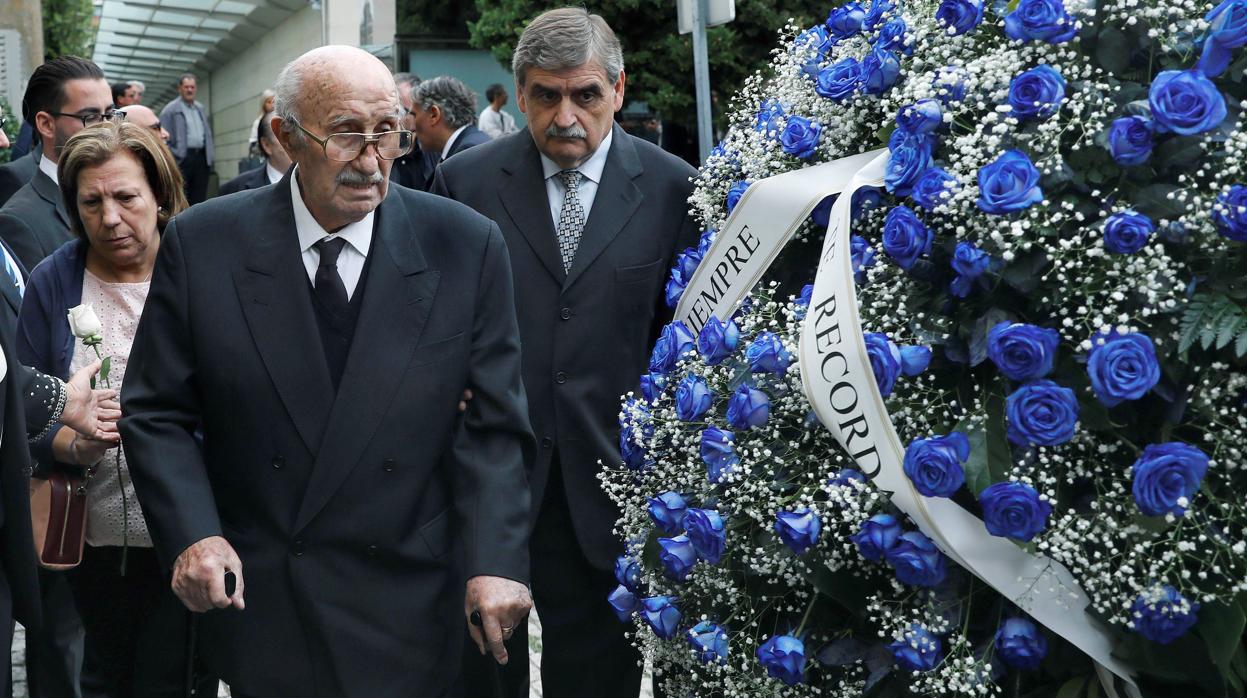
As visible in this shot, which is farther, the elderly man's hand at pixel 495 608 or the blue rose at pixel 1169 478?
the elderly man's hand at pixel 495 608

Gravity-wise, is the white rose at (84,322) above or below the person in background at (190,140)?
above

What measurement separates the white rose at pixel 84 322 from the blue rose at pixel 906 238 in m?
2.35

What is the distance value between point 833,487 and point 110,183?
107 inches

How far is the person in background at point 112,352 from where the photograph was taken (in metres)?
4.36

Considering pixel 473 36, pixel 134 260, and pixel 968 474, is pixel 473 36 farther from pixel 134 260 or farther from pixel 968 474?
pixel 968 474

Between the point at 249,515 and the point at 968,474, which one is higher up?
the point at 968,474

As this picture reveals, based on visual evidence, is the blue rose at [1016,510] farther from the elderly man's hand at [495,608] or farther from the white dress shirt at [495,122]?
the white dress shirt at [495,122]

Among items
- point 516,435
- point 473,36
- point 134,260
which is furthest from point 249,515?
point 473,36

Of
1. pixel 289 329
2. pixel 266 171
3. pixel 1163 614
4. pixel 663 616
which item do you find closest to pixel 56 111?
pixel 266 171

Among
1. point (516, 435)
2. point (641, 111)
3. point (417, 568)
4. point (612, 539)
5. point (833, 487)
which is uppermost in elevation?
point (833, 487)

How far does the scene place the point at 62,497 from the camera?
4.18 meters

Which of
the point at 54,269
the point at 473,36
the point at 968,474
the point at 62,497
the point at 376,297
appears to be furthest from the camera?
the point at 473,36

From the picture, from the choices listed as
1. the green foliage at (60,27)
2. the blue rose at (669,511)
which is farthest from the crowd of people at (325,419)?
the green foliage at (60,27)

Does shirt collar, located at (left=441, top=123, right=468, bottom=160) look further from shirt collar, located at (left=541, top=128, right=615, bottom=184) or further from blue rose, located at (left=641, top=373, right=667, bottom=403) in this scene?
blue rose, located at (left=641, top=373, right=667, bottom=403)
